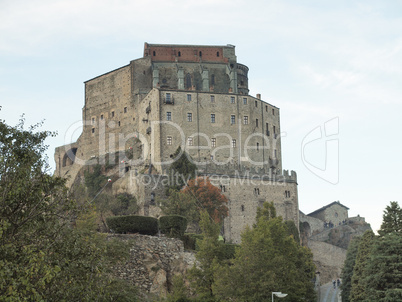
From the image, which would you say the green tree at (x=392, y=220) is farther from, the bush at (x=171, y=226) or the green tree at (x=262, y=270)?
the bush at (x=171, y=226)

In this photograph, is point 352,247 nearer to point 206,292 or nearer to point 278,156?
point 206,292

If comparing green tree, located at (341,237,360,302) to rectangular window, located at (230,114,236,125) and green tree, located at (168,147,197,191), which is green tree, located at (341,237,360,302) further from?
rectangular window, located at (230,114,236,125)

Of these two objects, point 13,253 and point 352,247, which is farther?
point 352,247

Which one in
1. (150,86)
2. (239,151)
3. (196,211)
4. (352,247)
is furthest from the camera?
→ (150,86)

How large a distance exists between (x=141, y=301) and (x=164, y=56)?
7518 cm

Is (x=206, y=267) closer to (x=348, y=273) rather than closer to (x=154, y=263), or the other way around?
(x=154, y=263)

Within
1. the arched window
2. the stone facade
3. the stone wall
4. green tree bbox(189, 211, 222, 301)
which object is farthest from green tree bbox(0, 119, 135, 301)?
the arched window

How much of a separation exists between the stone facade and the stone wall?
1269 inches

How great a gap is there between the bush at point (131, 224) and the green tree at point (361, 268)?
15529 mm

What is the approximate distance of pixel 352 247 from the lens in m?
59.4

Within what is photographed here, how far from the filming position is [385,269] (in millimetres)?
43062

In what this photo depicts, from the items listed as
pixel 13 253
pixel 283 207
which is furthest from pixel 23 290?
pixel 283 207

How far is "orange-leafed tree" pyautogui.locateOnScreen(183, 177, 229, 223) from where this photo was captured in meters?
72.2

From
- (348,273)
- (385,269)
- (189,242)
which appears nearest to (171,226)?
(189,242)
